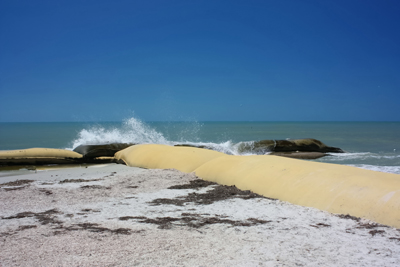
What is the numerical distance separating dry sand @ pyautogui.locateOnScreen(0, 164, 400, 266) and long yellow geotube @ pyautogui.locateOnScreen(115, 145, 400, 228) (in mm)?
242

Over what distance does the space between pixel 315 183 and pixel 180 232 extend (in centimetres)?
264

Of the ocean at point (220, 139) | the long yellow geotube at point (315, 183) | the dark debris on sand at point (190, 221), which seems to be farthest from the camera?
the ocean at point (220, 139)

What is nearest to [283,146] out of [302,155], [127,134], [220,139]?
[302,155]

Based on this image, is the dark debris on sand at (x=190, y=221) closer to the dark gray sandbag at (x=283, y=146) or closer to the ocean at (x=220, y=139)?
the ocean at (x=220, y=139)

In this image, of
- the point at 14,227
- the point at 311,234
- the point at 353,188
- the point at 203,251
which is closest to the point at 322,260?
the point at 311,234

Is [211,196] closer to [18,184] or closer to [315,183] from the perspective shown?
[315,183]

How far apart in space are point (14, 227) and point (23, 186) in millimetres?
3333

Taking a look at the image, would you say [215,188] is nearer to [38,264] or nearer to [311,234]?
[311,234]

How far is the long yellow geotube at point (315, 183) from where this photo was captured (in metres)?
4.41

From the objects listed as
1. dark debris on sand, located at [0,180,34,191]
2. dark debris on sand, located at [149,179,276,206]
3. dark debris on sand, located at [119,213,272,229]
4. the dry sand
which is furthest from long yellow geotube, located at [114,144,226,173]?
dark debris on sand, located at [119,213,272,229]

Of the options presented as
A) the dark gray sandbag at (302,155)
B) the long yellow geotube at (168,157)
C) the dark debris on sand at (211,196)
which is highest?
the long yellow geotube at (168,157)

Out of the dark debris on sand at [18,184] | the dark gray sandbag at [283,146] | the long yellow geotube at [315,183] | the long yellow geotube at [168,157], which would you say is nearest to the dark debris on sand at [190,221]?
the long yellow geotube at [315,183]

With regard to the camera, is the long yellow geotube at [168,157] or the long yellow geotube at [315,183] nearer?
the long yellow geotube at [315,183]

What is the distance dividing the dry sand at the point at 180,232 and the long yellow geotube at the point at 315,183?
24 cm
